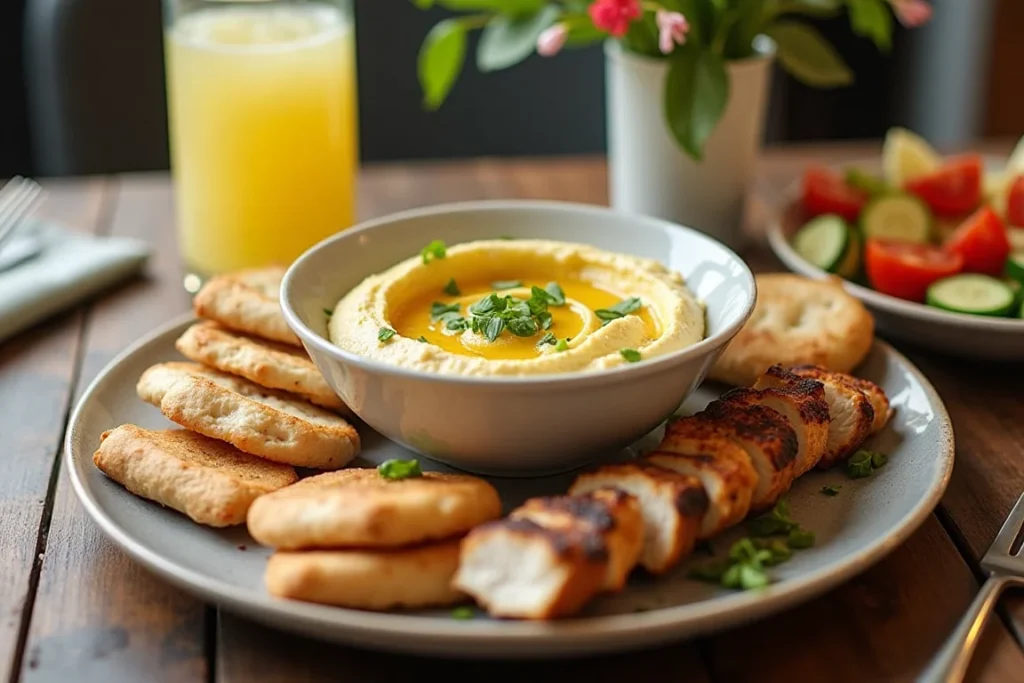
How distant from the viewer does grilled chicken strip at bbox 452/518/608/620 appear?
5.72 feet

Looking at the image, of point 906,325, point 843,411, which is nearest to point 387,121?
point 906,325

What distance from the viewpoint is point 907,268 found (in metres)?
3.18

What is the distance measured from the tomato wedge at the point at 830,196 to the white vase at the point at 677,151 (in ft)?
0.66

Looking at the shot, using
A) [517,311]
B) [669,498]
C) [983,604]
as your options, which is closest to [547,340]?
[517,311]

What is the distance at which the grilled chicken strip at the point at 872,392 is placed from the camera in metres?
2.45

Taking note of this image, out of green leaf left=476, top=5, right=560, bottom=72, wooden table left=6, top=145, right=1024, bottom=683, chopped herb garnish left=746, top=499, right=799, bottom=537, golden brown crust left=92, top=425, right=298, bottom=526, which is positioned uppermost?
green leaf left=476, top=5, right=560, bottom=72

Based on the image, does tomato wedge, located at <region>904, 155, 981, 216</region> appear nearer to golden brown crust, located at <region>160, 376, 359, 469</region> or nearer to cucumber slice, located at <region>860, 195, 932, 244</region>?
cucumber slice, located at <region>860, 195, 932, 244</region>

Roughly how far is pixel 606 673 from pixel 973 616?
62 cm

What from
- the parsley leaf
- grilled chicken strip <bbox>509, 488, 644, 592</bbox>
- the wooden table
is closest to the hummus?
the parsley leaf

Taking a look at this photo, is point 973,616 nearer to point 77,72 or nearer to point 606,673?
point 606,673

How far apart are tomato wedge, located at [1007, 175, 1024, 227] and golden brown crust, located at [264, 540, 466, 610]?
7.74 ft

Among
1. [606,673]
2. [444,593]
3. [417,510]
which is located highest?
[417,510]

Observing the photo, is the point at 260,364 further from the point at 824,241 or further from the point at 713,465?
the point at 824,241

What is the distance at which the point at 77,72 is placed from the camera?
199 inches
